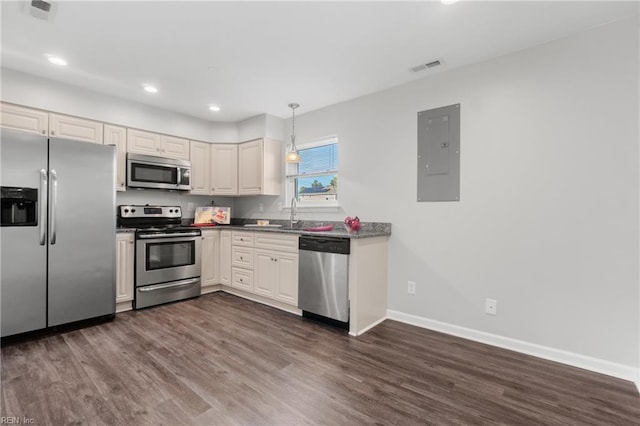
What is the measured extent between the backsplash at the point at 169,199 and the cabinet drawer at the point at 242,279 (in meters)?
1.29

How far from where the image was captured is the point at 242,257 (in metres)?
3.94

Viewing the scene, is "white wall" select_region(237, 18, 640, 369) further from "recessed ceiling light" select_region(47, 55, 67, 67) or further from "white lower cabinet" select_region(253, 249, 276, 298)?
"recessed ceiling light" select_region(47, 55, 67, 67)

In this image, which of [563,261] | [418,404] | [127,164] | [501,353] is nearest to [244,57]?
[127,164]

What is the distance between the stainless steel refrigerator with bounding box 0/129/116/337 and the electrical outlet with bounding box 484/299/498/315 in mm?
3665

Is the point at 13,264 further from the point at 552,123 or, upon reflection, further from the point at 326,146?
the point at 552,123

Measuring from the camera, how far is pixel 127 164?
3.70 metres

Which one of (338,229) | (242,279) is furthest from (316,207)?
(242,279)

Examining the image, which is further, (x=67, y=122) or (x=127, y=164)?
(x=127, y=164)

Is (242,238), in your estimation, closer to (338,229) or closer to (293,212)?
(293,212)

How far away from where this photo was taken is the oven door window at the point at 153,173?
375cm

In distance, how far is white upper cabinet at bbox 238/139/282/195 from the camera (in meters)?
4.28

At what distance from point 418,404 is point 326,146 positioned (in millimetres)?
3057

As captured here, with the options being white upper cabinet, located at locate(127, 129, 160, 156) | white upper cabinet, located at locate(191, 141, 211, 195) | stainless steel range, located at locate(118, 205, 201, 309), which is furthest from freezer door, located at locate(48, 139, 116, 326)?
white upper cabinet, located at locate(191, 141, 211, 195)

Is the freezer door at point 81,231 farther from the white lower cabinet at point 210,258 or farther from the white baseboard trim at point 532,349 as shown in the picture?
the white baseboard trim at point 532,349
